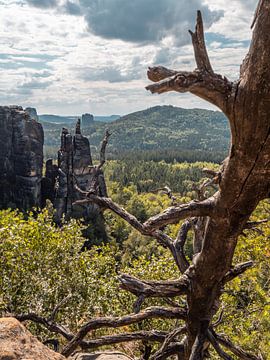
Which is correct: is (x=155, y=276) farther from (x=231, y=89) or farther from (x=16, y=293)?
(x=231, y=89)

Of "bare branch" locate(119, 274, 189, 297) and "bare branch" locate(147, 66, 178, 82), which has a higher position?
"bare branch" locate(147, 66, 178, 82)

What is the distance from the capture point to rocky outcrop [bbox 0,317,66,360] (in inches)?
215

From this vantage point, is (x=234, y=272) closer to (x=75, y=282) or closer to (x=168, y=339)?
(x=168, y=339)

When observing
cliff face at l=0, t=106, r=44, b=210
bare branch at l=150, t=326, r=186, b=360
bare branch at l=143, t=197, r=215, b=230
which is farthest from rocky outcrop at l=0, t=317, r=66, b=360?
cliff face at l=0, t=106, r=44, b=210

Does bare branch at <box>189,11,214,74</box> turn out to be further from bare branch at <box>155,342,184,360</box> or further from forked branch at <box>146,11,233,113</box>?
bare branch at <box>155,342,184,360</box>

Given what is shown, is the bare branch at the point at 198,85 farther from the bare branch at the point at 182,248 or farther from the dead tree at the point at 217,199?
the bare branch at the point at 182,248

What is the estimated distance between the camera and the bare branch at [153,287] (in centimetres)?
533

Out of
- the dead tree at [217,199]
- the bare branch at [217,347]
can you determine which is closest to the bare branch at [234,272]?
the dead tree at [217,199]

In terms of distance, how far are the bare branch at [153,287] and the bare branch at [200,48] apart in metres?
3.40

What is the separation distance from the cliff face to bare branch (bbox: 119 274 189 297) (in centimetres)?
8253

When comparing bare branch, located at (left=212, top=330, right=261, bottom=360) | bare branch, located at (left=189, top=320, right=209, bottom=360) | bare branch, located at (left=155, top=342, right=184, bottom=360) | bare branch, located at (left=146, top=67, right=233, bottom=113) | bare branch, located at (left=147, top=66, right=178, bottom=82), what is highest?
bare branch, located at (left=147, top=66, right=178, bottom=82)

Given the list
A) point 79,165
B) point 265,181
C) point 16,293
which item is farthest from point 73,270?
point 79,165

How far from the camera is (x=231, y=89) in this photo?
3.55 metres

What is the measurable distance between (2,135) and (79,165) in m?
20.9
